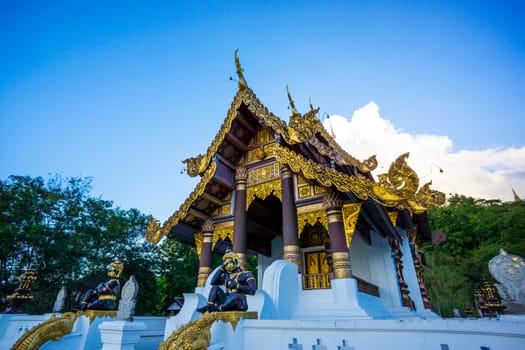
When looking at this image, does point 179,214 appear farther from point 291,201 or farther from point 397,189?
point 397,189

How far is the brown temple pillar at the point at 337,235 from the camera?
5750mm

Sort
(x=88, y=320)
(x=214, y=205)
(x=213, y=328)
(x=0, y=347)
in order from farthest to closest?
(x=214, y=205) → (x=0, y=347) → (x=88, y=320) → (x=213, y=328)

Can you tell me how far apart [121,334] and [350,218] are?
195 inches

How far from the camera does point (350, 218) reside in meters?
6.22

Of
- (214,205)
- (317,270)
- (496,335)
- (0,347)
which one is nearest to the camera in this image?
(496,335)

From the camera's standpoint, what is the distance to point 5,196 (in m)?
12.9

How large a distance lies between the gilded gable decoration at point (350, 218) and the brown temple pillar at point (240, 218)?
9.15 ft

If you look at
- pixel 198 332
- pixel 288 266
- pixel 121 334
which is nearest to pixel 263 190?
pixel 288 266

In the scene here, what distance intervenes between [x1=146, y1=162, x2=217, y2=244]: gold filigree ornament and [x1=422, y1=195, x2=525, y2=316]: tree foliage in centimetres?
2066

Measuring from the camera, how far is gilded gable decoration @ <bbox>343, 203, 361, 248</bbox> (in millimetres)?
6125

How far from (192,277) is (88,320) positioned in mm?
15016

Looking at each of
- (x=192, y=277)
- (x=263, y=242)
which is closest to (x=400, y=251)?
(x=263, y=242)

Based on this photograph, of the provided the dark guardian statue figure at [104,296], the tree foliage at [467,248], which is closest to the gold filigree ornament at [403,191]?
the dark guardian statue figure at [104,296]

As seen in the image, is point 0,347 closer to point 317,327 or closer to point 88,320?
point 88,320
